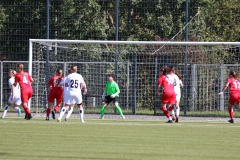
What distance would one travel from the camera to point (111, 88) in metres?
27.6

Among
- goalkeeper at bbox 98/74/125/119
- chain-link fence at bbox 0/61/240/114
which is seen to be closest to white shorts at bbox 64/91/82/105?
goalkeeper at bbox 98/74/125/119

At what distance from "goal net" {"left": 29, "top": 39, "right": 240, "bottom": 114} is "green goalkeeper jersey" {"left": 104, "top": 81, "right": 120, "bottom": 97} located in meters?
2.27

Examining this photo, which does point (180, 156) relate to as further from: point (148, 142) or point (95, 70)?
point (95, 70)

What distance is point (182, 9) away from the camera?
32.6 metres

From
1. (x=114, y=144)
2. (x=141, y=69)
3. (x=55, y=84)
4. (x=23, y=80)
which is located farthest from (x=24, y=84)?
(x=114, y=144)

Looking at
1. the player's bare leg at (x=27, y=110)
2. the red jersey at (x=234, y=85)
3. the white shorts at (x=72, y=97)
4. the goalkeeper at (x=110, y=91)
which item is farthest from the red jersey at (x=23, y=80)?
the red jersey at (x=234, y=85)

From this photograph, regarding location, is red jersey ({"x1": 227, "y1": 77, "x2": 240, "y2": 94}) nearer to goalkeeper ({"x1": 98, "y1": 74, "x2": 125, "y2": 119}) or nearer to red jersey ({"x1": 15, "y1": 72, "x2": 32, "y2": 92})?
goalkeeper ({"x1": 98, "y1": 74, "x2": 125, "y2": 119})

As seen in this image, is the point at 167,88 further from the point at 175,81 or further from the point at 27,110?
the point at 27,110

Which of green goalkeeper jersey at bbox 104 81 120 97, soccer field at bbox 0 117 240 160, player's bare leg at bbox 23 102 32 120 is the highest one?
green goalkeeper jersey at bbox 104 81 120 97

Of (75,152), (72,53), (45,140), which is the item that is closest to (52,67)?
(72,53)

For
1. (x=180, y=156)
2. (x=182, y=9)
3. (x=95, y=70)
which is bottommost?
(x=180, y=156)

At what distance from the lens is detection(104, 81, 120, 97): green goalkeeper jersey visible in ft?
90.2

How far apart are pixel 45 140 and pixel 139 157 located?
355 centimetres

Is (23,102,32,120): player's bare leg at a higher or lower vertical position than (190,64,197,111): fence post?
lower
